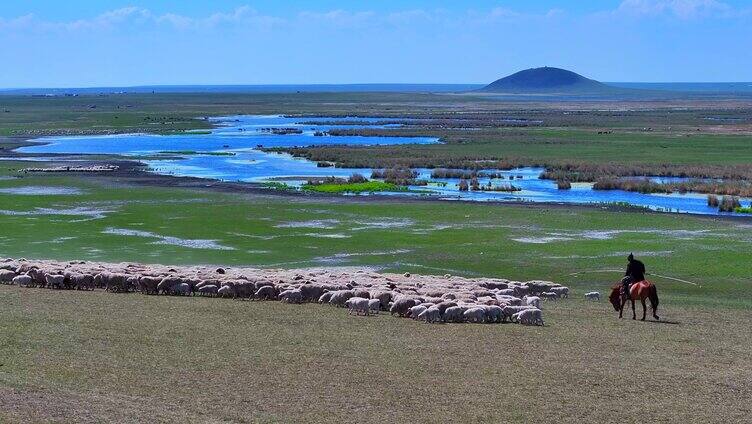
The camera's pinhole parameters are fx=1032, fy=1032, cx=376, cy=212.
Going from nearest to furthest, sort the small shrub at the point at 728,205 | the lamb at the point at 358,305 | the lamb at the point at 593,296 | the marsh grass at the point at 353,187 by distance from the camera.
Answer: the lamb at the point at 358,305 < the lamb at the point at 593,296 < the small shrub at the point at 728,205 < the marsh grass at the point at 353,187

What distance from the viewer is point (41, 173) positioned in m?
67.8

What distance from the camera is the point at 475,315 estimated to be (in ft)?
78.0

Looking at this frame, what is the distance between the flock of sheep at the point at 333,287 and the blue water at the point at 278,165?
26521mm

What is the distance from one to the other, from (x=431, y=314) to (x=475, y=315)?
3.35ft

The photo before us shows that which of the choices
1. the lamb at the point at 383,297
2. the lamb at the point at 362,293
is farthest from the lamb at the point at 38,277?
the lamb at the point at 383,297

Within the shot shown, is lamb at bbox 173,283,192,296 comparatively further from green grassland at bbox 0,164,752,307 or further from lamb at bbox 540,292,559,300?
lamb at bbox 540,292,559,300

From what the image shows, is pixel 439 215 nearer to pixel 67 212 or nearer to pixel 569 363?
pixel 67 212

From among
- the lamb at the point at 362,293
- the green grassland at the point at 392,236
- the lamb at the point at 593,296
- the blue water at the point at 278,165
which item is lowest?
the blue water at the point at 278,165

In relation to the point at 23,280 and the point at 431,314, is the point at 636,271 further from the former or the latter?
the point at 23,280

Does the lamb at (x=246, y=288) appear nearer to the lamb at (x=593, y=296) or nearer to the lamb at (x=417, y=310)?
the lamb at (x=417, y=310)

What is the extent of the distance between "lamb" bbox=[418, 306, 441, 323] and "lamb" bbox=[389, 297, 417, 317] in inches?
27.9

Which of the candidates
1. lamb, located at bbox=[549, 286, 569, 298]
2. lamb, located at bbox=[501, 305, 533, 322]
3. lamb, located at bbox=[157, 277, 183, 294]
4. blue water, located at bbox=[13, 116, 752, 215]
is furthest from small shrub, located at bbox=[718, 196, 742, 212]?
lamb, located at bbox=[157, 277, 183, 294]

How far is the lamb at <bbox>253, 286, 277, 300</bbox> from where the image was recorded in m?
26.7

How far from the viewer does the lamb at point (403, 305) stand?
24453 millimetres
